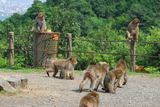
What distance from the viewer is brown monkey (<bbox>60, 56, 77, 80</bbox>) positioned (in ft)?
29.7

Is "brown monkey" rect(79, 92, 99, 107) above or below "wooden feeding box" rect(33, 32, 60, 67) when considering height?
below

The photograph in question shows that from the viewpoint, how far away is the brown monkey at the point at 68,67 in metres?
9.06

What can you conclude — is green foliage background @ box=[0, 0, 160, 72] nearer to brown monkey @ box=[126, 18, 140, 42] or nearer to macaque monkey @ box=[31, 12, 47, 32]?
macaque monkey @ box=[31, 12, 47, 32]

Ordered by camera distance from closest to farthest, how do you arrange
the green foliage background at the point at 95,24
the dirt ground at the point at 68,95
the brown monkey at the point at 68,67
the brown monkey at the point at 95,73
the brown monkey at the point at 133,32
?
the dirt ground at the point at 68,95, the brown monkey at the point at 95,73, the brown monkey at the point at 68,67, the brown monkey at the point at 133,32, the green foliage background at the point at 95,24

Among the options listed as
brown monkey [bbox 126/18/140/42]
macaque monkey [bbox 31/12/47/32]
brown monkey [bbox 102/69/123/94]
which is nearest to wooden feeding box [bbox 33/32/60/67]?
macaque monkey [bbox 31/12/47/32]

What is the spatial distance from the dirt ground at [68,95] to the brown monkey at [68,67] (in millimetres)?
207

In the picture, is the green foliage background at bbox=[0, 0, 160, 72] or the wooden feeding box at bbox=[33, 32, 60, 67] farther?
the green foliage background at bbox=[0, 0, 160, 72]

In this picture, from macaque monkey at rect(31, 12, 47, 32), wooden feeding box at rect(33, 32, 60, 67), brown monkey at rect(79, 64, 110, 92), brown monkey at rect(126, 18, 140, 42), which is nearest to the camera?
brown monkey at rect(79, 64, 110, 92)

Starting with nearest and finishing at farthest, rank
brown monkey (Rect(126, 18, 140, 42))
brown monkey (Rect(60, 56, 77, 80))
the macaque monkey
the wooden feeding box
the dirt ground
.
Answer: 1. the dirt ground
2. brown monkey (Rect(60, 56, 77, 80))
3. the wooden feeding box
4. brown monkey (Rect(126, 18, 140, 42))
5. the macaque monkey

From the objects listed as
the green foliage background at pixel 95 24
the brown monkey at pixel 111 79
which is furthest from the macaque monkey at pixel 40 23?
the brown monkey at pixel 111 79

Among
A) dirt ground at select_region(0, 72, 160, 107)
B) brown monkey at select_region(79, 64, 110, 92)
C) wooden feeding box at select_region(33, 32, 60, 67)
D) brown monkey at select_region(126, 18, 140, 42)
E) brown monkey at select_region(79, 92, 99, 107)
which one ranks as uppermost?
brown monkey at select_region(126, 18, 140, 42)

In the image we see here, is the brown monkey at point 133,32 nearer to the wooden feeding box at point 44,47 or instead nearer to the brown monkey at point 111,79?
the wooden feeding box at point 44,47

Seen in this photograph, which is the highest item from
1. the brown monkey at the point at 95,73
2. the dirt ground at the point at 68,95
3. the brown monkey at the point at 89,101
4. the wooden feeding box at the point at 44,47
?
the wooden feeding box at the point at 44,47

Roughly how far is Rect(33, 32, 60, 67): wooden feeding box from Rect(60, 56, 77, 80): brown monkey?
249 cm
